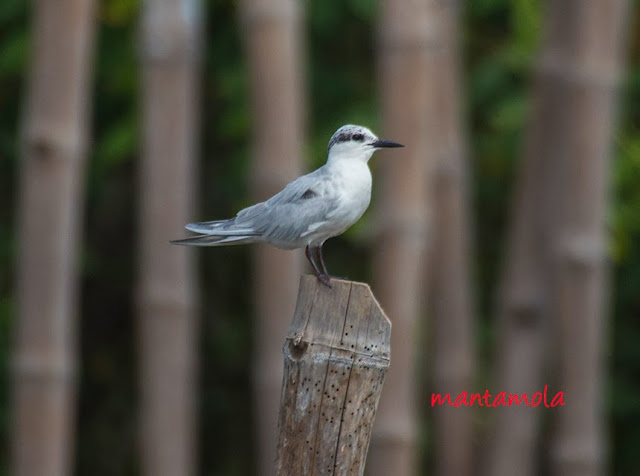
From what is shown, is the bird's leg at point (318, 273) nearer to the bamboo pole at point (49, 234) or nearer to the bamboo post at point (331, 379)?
the bamboo post at point (331, 379)

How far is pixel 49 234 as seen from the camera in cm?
446

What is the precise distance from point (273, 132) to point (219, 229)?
223cm

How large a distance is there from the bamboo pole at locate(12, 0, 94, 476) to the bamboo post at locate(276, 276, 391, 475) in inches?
95.8

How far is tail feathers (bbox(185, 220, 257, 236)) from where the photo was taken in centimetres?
241

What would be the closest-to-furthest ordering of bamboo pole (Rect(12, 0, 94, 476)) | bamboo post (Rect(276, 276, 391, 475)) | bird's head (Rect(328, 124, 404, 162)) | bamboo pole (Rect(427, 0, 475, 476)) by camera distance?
bamboo post (Rect(276, 276, 391, 475)) < bird's head (Rect(328, 124, 404, 162)) < bamboo pole (Rect(12, 0, 94, 476)) < bamboo pole (Rect(427, 0, 475, 476))

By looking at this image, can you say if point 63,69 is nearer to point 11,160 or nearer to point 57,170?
point 57,170

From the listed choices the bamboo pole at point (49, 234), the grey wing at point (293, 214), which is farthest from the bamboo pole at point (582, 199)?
the grey wing at point (293, 214)

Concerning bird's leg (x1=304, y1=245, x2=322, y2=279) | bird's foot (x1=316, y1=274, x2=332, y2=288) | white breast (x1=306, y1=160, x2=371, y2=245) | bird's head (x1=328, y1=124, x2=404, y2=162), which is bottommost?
bird's foot (x1=316, y1=274, x2=332, y2=288)

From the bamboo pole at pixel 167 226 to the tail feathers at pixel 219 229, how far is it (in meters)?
2.36

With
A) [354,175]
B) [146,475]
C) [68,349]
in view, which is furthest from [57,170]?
[354,175]

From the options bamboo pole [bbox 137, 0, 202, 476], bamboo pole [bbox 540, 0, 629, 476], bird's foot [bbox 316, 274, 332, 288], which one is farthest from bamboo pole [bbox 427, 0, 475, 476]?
bird's foot [bbox 316, 274, 332, 288]

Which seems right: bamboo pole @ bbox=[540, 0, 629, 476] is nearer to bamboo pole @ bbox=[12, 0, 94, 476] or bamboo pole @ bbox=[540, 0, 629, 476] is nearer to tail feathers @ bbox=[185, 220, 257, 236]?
bamboo pole @ bbox=[12, 0, 94, 476]

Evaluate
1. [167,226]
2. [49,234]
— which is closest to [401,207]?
[167,226]

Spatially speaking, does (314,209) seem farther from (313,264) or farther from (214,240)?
(214,240)
